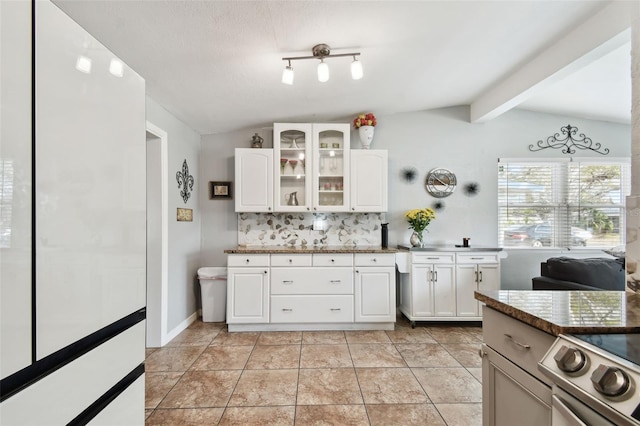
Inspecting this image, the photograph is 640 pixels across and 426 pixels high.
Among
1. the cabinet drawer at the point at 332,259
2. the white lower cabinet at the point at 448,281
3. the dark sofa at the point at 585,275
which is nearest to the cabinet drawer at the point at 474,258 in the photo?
the white lower cabinet at the point at 448,281

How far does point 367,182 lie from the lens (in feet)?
12.1

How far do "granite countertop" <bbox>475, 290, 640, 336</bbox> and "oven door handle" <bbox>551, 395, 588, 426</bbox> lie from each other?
0.18 meters

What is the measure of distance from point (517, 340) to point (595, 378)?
15.0 inches

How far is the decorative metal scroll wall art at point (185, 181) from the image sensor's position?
134 inches

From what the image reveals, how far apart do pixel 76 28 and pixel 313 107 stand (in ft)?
9.41

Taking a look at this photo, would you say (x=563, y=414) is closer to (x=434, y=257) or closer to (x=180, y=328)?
(x=434, y=257)

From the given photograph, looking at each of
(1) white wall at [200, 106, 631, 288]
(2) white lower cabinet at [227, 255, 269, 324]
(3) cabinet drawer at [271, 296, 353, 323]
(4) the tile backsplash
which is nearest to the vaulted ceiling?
(1) white wall at [200, 106, 631, 288]

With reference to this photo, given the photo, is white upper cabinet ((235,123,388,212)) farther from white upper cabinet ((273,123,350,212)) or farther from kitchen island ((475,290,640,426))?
kitchen island ((475,290,640,426))

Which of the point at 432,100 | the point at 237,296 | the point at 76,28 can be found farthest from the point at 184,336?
the point at 432,100

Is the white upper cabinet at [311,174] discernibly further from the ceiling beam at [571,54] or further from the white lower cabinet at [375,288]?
the ceiling beam at [571,54]

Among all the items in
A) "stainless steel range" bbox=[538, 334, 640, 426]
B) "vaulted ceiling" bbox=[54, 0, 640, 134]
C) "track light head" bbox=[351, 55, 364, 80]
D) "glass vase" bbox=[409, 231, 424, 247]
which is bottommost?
"stainless steel range" bbox=[538, 334, 640, 426]

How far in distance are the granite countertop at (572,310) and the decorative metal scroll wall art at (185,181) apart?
312 centimetres

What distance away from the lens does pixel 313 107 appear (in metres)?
3.54

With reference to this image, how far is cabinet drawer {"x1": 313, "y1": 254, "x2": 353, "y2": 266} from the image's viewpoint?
340 cm
